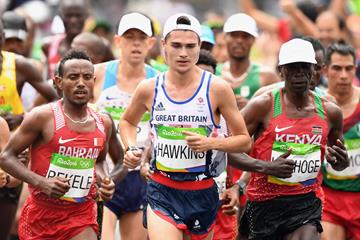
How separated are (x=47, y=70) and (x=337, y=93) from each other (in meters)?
5.02

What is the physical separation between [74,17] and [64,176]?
569 centimetres

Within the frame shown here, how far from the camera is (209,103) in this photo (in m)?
11.4

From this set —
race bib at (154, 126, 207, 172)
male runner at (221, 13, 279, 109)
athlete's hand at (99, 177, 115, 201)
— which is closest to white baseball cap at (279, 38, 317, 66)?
race bib at (154, 126, 207, 172)

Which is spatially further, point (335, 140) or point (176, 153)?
point (335, 140)

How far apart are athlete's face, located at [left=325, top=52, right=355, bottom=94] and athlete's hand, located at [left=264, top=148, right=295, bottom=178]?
2043 mm

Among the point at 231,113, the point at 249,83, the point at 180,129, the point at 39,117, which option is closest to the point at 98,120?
the point at 39,117

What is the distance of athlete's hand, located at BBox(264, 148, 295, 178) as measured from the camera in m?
11.6

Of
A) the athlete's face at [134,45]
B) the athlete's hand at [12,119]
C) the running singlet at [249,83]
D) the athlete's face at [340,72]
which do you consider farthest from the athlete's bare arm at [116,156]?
the running singlet at [249,83]

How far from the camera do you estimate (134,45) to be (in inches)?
540

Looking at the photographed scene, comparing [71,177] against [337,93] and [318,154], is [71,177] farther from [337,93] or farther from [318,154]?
[337,93]

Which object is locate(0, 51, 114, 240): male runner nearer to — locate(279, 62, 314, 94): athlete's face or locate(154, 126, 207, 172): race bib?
locate(154, 126, 207, 172): race bib

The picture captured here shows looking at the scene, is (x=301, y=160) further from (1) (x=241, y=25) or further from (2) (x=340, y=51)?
(1) (x=241, y=25)

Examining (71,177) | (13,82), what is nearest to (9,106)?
(13,82)

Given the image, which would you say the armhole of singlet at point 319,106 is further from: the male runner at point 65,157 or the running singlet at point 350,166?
the male runner at point 65,157
